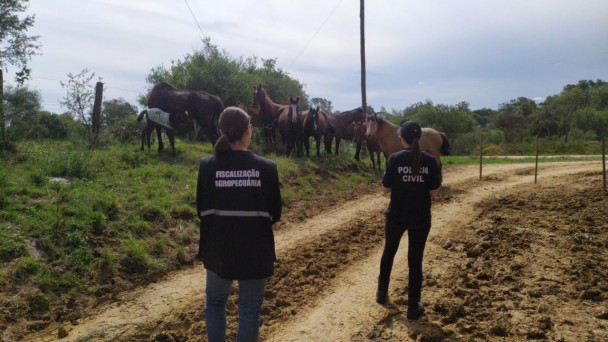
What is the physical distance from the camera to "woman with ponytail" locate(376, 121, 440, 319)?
416 cm

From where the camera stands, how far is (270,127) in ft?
53.8

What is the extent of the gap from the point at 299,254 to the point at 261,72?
23.0 meters

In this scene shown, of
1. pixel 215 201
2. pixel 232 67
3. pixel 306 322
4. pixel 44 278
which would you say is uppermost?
pixel 232 67

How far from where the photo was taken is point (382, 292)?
15.1 feet

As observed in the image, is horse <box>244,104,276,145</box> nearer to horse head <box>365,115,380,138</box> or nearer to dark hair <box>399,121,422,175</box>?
horse head <box>365,115,380,138</box>

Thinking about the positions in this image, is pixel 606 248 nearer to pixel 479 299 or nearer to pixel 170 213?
pixel 479 299

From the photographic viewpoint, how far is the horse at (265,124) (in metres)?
15.7

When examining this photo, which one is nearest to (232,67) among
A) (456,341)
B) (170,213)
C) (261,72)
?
(261,72)

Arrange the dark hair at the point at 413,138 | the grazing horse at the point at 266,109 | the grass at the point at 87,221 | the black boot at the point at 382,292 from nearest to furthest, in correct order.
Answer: the dark hair at the point at 413,138 → the black boot at the point at 382,292 → the grass at the point at 87,221 → the grazing horse at the point at 266,109

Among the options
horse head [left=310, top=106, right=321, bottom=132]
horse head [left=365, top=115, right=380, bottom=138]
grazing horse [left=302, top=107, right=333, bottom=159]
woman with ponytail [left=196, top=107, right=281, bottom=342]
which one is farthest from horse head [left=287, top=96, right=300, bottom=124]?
woman with ponytail [left=196, top=107, right=281, bottom=342]

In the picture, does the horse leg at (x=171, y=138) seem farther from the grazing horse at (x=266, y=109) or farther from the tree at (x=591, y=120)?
the tree at (x=591, y=120)

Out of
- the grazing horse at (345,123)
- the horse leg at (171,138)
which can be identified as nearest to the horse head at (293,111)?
the grazing horse at (345,123)

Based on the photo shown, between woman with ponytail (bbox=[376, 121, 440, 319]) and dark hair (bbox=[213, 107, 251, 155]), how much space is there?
6.56ft

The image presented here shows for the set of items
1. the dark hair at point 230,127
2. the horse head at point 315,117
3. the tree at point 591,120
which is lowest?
the dark hair at point 230,127
